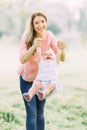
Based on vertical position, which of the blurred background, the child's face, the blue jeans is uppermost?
the child's face

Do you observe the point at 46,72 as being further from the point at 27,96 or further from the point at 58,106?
the point at 58,106

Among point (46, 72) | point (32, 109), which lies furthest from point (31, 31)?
point (32, 109)

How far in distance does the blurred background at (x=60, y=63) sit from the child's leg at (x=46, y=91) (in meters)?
1.65

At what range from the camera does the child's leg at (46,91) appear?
404 cm

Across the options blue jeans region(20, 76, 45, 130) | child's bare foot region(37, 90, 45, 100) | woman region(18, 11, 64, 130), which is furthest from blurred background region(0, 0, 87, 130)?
child's bare foot region(37, 90, 45, 100)

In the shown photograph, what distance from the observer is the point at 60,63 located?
13.1 m

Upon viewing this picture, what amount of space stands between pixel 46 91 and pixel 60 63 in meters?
9.05

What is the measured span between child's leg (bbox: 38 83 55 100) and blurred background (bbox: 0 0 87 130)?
1648mm

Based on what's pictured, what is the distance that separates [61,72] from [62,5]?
6719 millimetres

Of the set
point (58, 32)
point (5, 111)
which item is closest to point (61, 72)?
point (5, 111)

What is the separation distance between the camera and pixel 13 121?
5.97 metres

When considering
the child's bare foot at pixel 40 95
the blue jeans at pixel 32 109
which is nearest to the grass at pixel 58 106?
the blue jeans at pixel 32 109

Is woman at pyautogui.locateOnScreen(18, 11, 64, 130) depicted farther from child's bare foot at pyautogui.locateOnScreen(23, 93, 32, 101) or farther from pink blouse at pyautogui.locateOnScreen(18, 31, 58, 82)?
child's bare foot at pyautogui.locateOnScreen(23, 93, 32, 101)

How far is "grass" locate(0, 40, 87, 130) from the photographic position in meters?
5.92
